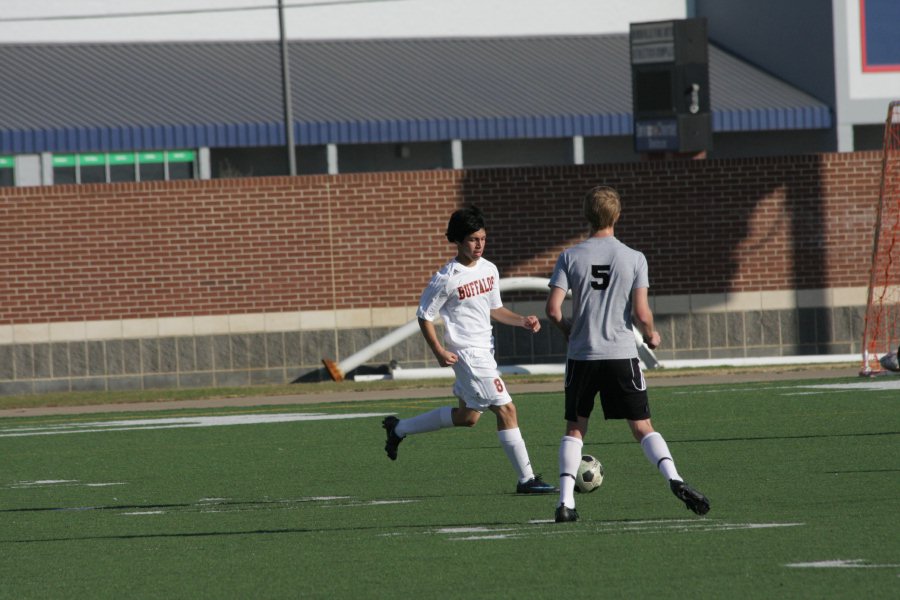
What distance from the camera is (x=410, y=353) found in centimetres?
2475

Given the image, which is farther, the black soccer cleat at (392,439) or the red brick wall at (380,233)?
the red brick wall at (380,233)

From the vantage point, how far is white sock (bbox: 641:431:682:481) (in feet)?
28.9

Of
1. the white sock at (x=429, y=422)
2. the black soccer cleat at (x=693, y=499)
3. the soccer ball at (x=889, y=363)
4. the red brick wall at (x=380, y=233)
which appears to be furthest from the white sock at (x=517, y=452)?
the red brick wall at (x=380, y=233)

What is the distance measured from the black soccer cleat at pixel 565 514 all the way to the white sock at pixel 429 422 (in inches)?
94.0

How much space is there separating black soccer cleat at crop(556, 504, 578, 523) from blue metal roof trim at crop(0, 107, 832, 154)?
2603cm

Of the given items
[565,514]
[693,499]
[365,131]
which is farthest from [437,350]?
[365,131]

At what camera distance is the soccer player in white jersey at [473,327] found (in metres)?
10.5

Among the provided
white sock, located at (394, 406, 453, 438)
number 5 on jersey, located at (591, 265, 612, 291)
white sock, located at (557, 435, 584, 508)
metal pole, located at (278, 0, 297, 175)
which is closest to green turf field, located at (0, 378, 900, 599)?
white sock, located at (557, 435, 584, 508)

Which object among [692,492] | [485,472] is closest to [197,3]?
[485,472]

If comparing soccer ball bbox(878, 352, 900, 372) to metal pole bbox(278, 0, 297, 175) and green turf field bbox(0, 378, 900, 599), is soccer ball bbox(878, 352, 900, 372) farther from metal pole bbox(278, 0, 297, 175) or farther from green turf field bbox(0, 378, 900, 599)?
metal pole bbox(278, 0, 297, 175)

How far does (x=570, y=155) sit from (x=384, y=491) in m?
27.2

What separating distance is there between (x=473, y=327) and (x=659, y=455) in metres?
2.13

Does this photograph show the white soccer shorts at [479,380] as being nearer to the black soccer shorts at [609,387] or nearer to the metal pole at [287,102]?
the black soccer shorts at [609,387]

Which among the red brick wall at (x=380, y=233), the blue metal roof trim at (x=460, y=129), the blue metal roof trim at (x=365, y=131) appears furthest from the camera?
the blue metal roof trim at (x=460, y=129)
